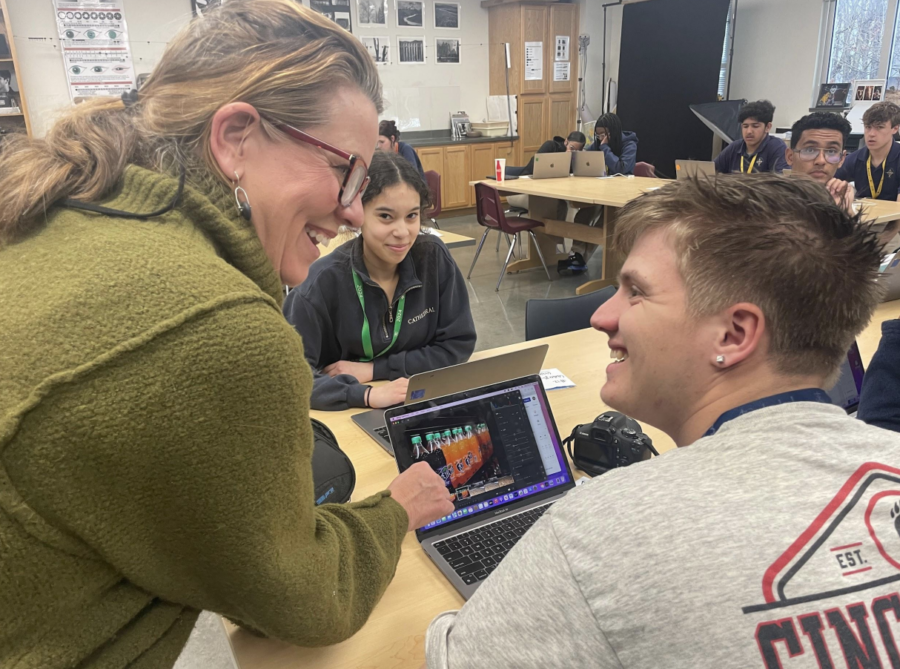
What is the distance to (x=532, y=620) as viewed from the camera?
25.4 inches

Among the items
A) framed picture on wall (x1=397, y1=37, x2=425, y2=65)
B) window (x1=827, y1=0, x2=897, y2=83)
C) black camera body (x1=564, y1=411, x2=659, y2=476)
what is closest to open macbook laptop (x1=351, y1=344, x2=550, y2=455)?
black camera body (x1=564, y1=411, x2=659, y2=476)

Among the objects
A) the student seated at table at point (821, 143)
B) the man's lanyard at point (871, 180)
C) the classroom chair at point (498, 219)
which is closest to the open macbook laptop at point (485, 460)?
the student seated at table at point (821, 143)

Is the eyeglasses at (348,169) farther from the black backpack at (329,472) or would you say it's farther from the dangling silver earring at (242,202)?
the black backpack at (329,472)

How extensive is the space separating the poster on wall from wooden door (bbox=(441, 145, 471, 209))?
12.4 feet

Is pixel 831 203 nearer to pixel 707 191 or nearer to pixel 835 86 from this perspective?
pixel 707 191

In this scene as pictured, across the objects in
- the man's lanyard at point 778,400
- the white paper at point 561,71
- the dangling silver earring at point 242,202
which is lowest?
the man's lanyard at point 778,400

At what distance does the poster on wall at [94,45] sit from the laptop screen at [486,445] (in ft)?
22.0

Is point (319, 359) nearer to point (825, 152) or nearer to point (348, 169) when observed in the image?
point (348, 169)

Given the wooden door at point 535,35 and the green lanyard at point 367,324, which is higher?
the wooden door at point 535,35

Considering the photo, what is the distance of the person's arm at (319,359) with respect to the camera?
71.1 inches

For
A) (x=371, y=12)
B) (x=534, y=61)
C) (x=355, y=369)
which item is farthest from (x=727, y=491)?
(x=534, y=61)

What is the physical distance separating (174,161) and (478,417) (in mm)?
754

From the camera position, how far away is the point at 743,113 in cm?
574

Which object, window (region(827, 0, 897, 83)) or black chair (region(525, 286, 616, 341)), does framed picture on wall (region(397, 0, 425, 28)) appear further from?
black chair (region(525, 286, 616, 341))
